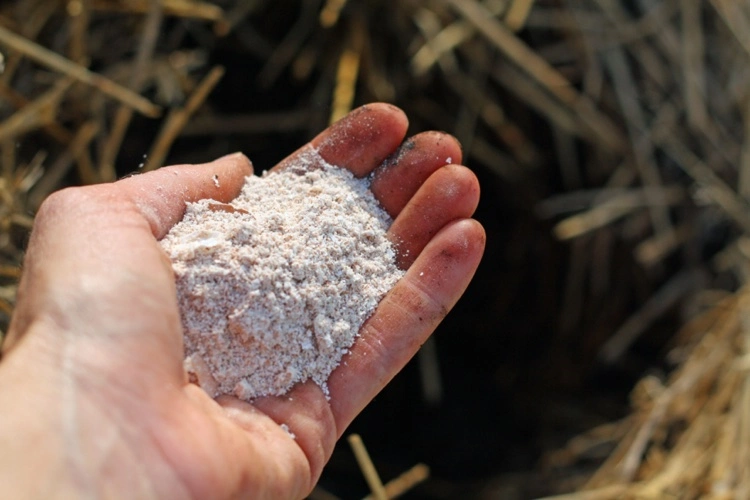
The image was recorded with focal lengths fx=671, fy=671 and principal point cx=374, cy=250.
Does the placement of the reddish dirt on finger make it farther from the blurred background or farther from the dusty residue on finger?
the blurred background

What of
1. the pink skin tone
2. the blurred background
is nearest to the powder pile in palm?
the pink skin tone

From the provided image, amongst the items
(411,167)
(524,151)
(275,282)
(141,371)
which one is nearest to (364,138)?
(411,167)

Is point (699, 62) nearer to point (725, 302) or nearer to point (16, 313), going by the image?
point (725, 302)

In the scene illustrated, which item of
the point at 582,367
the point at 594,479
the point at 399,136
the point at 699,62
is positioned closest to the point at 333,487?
the point at 594,479

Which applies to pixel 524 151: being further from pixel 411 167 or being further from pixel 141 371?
pixel 141 371

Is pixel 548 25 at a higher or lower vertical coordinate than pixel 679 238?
higher

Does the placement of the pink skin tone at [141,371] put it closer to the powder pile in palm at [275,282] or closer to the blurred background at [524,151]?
the powder pile in palm at [275,282]
